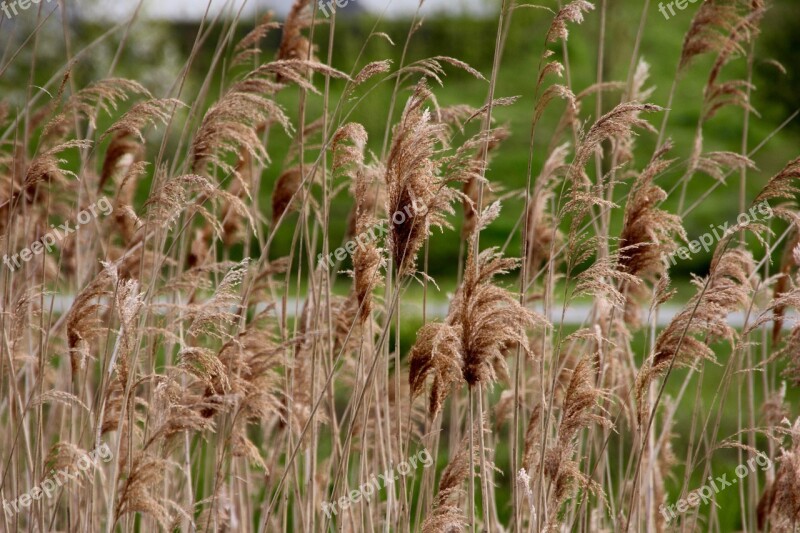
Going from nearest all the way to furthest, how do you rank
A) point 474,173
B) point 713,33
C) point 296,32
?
point 474,173, point 296,32, point 713,33

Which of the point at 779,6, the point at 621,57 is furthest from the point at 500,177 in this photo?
the point at 779,6

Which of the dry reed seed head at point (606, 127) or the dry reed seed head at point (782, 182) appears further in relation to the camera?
the dry reed seed head at point (782, 182)

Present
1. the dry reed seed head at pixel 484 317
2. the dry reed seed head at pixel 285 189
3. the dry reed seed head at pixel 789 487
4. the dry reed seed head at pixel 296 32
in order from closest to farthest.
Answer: the dry reed seed head at pixel 484 317 < the dry reed seed head at pixel 789 487 < the dry reed seed head at pixel 296 32 < the dry reed seed head at pixel 285 189

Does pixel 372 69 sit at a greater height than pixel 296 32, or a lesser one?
lesser

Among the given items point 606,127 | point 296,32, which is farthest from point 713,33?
point 296,32

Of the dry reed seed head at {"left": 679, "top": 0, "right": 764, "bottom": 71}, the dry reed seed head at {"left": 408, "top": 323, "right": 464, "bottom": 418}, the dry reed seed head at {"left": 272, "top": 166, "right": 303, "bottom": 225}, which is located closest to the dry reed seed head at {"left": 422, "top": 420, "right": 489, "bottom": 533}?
the dry reed seed head at {"left": 408, "top": 323, "right": 464, "bottom": 418}

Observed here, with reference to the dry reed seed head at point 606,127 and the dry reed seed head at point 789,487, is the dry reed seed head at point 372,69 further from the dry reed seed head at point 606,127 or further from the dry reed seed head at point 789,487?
the dry reed seed head at point 789,487

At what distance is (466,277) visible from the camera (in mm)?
2055

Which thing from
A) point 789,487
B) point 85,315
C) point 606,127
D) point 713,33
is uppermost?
point 713,33

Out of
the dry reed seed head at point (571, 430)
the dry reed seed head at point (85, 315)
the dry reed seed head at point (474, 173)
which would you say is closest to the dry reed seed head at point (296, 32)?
the dry reed seed head at point (474, 173)

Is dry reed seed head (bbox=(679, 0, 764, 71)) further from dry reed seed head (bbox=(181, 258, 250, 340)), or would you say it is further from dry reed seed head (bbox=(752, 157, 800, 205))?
dry reed seed head (bbox=(181, 258, 250, 340))

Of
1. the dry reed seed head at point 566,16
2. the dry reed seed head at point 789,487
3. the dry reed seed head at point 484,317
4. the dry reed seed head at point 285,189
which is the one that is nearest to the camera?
the dry reed seed head at point 484,317

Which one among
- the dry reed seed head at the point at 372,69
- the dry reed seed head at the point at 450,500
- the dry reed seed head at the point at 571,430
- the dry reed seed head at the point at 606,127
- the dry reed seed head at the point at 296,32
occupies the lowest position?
the dry reed seed head at the point at 450,500

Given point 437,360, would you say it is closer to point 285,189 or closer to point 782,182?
point 782,182
